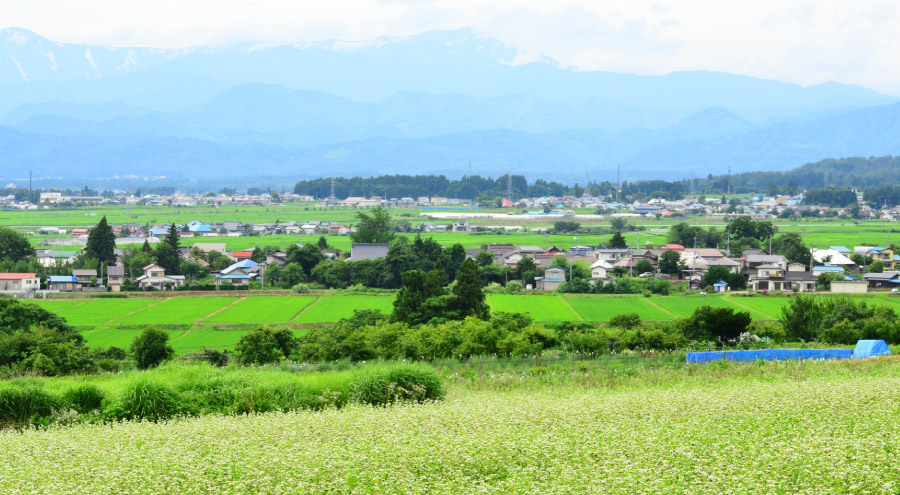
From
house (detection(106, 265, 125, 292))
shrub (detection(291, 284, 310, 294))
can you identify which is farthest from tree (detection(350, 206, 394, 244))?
house (detection(106, 265, 125, 292))

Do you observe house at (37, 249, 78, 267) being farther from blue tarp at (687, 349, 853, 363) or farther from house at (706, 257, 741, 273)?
blue tarp at (687, 349, 853, 363)

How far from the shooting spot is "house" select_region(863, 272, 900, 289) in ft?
107

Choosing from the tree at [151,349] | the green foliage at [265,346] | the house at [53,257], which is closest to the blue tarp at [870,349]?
the green foliage at [265,346]

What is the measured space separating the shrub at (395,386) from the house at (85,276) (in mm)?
25837

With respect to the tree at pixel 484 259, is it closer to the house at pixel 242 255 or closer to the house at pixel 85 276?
the house at pixel 242 255

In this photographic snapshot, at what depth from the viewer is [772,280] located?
108 feet

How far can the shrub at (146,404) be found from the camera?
30.4 ft

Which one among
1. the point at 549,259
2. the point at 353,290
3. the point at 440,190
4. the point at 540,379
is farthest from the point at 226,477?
the point at 440,190

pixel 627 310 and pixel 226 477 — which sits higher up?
pixel 226 477

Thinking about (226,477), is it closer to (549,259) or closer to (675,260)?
(675,260)

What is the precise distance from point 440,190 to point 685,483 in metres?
102

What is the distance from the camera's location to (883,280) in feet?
108

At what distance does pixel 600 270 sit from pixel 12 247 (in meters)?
23.1

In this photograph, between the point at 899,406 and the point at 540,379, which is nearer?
the point at 899,406
